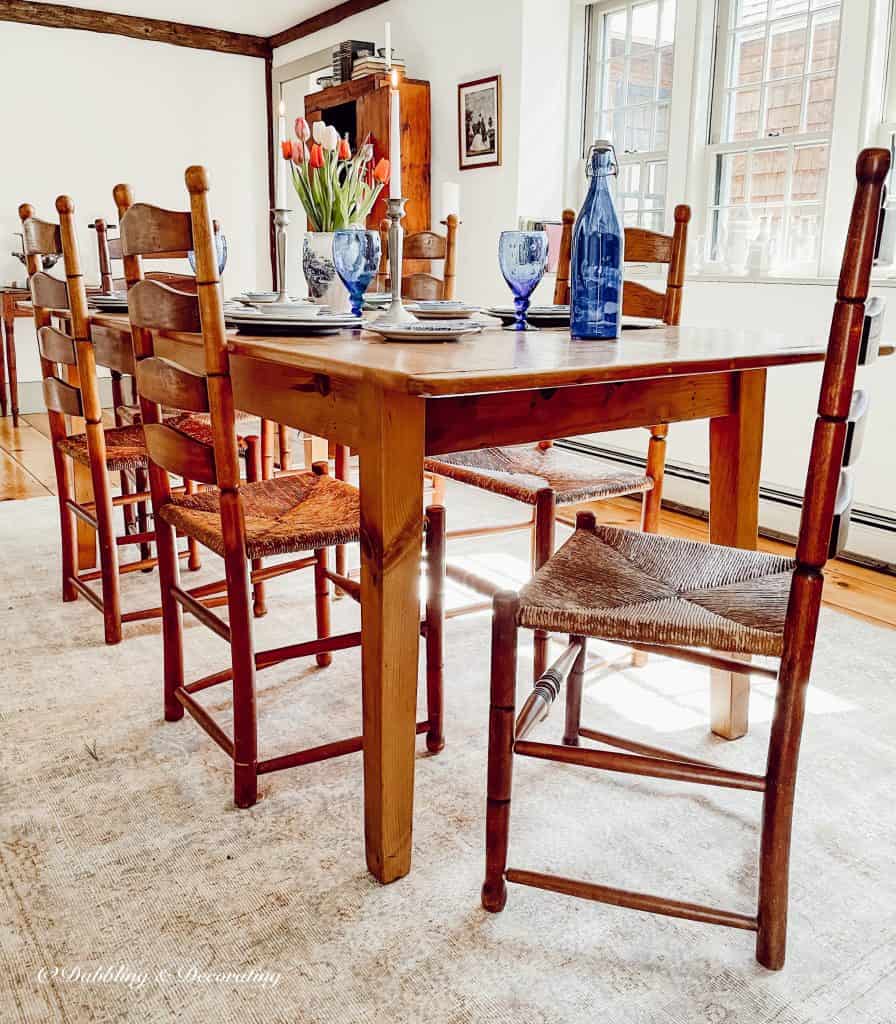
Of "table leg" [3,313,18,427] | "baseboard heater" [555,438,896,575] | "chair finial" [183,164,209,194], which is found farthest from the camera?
"table leg" [3,313,18,427]

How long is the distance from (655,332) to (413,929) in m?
Result: 1.17

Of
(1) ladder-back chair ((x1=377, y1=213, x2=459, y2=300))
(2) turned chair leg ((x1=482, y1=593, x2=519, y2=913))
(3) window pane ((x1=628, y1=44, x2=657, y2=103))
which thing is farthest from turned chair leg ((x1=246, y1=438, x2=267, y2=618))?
(3) window pane ((x1=628, y1=44, x2=657, y2=103))

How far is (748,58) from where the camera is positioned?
3492mm

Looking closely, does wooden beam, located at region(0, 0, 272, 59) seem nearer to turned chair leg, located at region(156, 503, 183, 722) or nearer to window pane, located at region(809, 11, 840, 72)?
window pane, located at region(809, 11, 840, 72)

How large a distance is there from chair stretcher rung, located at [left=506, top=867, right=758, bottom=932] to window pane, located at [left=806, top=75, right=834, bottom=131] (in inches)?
113

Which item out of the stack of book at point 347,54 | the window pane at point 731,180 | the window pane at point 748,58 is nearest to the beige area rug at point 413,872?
the window pane at point 731,180

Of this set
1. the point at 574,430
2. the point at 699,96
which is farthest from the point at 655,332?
the point at 699,96

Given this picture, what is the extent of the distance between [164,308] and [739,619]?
3.41 feet

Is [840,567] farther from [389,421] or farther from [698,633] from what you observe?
[389,421]

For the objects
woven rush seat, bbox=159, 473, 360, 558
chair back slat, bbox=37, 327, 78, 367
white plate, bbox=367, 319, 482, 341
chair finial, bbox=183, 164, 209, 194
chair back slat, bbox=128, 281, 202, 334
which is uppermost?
chair finial, bbox=183, 164, 209, 194

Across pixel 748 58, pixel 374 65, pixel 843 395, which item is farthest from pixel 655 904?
pixel 374 65

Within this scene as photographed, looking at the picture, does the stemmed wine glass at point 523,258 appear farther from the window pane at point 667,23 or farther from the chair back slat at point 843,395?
the window pane at point 667,23

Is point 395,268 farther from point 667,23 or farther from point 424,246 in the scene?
point 667,23

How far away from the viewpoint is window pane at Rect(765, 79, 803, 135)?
3.32 m
